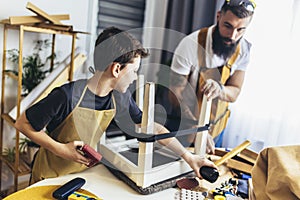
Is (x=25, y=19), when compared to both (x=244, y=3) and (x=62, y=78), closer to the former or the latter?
(x=62, y=78)

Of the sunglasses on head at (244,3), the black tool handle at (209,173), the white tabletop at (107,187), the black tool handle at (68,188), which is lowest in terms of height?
the white tabletop at (107,187)

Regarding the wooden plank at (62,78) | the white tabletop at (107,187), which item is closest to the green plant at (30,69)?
the wooden plank at (62,78)

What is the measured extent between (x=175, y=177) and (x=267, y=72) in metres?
0.88

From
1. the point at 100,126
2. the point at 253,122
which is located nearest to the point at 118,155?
the point at 100,126

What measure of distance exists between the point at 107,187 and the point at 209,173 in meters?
0.32

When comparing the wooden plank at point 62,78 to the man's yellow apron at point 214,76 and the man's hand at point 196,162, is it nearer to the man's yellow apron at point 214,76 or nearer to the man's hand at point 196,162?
the man's yellow apron at point 214,76

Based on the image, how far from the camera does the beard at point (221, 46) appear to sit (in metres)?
1.37

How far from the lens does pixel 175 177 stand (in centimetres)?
98

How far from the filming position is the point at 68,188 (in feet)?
2.77

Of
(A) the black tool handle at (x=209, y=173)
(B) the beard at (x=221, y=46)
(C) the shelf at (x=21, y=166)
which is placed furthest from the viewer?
(C) the shelf at (x=21, y=166)

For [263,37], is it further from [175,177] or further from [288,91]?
[175,177]

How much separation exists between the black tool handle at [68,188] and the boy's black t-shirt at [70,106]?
19cm

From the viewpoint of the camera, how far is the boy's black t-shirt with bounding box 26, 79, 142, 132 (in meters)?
0.88

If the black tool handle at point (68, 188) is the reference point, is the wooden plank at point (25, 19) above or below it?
above
